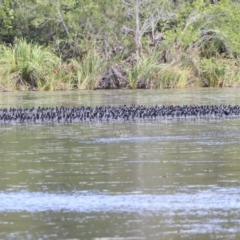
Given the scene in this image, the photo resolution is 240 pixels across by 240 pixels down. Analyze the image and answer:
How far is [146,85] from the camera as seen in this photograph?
43.0 metres

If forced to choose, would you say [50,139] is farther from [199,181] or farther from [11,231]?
[11,231]

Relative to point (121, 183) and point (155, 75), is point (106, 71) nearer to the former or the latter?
point (155, 75)

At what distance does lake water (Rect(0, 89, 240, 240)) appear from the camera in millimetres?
8625

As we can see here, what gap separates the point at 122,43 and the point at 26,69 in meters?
6.64

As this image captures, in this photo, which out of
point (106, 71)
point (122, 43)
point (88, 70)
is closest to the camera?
point (88, 70)

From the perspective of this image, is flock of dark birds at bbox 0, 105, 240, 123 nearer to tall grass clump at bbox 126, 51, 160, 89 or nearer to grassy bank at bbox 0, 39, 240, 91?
grassy bank at bbox 0, 39, 240, 91

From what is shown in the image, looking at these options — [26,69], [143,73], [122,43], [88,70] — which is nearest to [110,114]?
[26,69]

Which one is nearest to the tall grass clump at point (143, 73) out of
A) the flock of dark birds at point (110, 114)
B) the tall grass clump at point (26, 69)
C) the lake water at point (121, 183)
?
the tall grass clump at point (26, 69)

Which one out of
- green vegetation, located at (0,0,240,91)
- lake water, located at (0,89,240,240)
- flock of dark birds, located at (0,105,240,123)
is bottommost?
flock of dark birds, located at (0,105,240,123)

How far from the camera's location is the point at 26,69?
42.2 m

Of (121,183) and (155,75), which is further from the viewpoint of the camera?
(155,75)

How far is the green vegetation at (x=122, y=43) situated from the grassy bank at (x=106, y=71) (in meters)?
0.05

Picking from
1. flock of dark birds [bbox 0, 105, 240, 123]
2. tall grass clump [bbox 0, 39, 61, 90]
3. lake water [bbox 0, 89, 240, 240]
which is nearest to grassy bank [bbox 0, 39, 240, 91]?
tall grass clump [bbox 0, 39, 61, 90]

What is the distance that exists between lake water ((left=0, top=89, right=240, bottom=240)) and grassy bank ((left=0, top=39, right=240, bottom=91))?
22.4 metres
